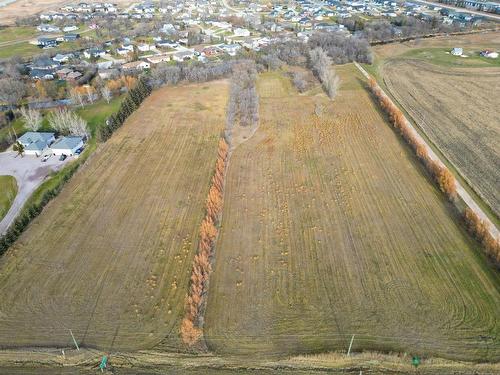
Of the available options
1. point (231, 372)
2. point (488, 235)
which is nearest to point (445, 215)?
point (488, 235)

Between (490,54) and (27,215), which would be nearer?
(27,215)

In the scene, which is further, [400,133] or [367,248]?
[400,133]

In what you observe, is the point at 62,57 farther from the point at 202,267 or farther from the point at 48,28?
the point at 202,267

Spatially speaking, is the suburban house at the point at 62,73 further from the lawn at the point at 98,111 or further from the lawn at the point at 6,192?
the lawn at the point at 6,192

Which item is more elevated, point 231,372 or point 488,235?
point 488,235

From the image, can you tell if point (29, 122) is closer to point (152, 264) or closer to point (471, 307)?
point (152, 264)

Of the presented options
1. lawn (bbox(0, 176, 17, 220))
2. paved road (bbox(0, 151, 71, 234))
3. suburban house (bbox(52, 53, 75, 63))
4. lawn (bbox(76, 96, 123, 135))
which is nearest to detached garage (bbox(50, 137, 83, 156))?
paved road (bbox(0, 151, 71, 234))

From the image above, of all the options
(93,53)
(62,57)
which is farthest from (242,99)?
(62,57)
